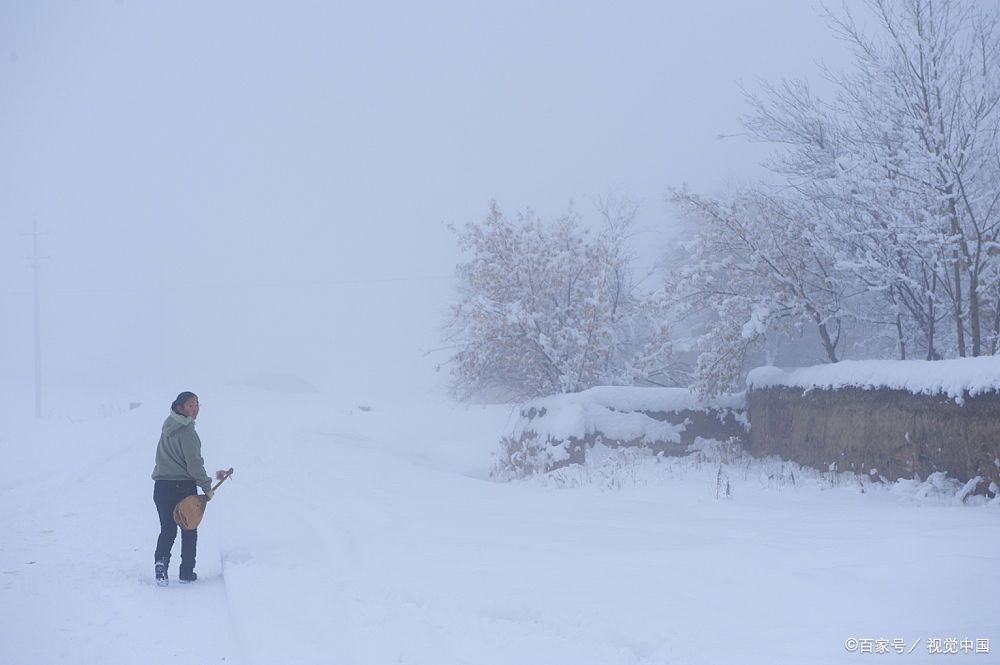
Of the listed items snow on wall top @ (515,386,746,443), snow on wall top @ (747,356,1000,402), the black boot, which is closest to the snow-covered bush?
snow on wall top @ (515,386,746,443)

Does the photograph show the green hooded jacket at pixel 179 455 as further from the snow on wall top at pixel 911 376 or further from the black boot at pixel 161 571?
the snow on wall top at pixel 911 376

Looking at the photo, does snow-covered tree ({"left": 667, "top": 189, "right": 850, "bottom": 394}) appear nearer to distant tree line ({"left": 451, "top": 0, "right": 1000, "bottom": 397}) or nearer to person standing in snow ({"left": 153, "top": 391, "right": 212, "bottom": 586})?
distant tree line ({"left": 451, "top": 0, "right": 1000, "bottom": 397})

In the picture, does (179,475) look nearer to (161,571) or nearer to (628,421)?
(161,571)

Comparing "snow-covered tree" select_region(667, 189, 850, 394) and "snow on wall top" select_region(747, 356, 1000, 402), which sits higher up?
"snow-covered tree" select_region(667, 189, 850, 394)

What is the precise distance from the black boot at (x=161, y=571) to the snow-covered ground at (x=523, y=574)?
0.10 m

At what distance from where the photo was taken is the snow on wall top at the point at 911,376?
10320 millimetres

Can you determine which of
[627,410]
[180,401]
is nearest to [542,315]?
[627,410]

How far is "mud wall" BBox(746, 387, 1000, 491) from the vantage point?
10.3 metres

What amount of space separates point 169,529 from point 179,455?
2.51 ft

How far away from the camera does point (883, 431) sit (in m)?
12.3

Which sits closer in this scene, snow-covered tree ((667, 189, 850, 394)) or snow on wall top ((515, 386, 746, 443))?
snow-covered tree ((667, 189, 850, 394))

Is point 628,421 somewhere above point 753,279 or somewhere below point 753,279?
below

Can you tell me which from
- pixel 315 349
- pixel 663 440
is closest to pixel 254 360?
pixel 315 349

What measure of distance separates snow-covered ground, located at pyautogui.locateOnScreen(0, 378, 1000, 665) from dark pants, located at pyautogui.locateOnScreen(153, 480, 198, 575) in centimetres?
32
